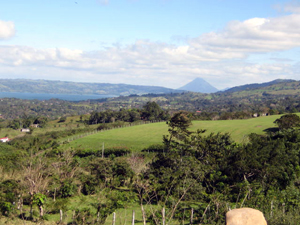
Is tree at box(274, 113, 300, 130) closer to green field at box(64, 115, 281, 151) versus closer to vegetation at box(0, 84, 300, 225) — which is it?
green field at box(64, 115, 281, 151)

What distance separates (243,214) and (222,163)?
70.0 feet

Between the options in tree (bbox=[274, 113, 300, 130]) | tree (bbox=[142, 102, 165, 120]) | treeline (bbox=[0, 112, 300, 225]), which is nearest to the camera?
treeline (bbox=[0, 112, 300, 225])

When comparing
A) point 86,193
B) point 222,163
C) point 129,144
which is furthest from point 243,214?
point 129,144

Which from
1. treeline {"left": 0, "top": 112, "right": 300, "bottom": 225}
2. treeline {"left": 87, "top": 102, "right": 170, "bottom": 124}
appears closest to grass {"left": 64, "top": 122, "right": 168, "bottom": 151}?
treeline {"left": 0, "top": 112, "right": 300, "bottom": 225}

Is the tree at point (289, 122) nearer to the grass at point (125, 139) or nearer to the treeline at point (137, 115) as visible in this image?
the grass at point (125, 139)

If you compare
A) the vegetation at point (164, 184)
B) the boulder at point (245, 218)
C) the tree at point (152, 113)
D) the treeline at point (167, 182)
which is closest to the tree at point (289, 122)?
the vegetation at point (164, 184)

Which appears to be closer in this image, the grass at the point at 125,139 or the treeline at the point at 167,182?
the treeline at the point at 167,182

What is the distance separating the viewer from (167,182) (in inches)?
888

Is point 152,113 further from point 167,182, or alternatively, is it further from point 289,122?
point 167,182

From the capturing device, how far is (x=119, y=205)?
1956 centimetres

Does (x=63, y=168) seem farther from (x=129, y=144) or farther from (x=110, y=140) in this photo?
(x=110, y=140)

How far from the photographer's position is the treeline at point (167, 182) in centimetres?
1806

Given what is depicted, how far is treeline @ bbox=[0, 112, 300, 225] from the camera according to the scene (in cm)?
1806

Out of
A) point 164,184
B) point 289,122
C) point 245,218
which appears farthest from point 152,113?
point 245,218
